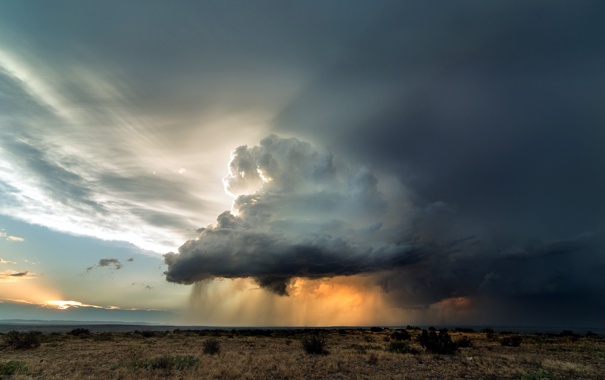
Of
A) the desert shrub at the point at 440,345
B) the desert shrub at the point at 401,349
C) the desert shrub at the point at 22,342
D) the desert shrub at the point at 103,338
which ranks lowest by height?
the desert shrub at the point at 103,338

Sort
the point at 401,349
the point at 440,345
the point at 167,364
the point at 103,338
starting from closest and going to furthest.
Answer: the point at 167,364 → the point at 440,345 → the point at 401,349 → the point at 103,338

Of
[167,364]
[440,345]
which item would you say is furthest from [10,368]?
[440,345]

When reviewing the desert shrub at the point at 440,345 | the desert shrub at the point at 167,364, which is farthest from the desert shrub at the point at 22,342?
the desert shrub at the point at 440,345

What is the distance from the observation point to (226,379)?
19.4m

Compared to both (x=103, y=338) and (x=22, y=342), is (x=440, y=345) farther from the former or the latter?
(x=103, y=338)

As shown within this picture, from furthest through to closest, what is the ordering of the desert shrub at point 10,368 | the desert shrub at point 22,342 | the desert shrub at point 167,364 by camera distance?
1. the desert shrub at point 22,342
2. the desert shrub at point 167,364
3. the desert shrub at point 10,368

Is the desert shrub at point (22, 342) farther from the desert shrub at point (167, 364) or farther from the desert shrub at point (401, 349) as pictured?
the desert shrub at point (401, 349)

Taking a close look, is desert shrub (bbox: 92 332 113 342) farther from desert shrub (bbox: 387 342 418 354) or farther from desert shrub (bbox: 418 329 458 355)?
desert shrub (bbox: 418 329 458 355)

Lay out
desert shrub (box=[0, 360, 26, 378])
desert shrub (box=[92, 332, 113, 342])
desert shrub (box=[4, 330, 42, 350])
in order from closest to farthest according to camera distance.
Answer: desert shrub (box=[0, 360, 26, 378]), desert shrub (box=[4, 330, 42, 350]), desert shrub (box=[92, 332, 113, 342])


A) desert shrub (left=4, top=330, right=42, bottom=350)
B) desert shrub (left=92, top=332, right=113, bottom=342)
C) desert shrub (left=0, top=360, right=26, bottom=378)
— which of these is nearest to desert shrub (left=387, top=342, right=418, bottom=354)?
desert shrub (left=0, top=360, right=26, bottom=378)

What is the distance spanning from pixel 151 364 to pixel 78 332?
5621 centimetres

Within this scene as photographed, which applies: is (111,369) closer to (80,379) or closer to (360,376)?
(80,379)

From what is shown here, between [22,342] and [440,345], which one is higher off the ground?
[440,345]

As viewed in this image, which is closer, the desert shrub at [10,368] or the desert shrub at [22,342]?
the desert shrub at [10,368]
